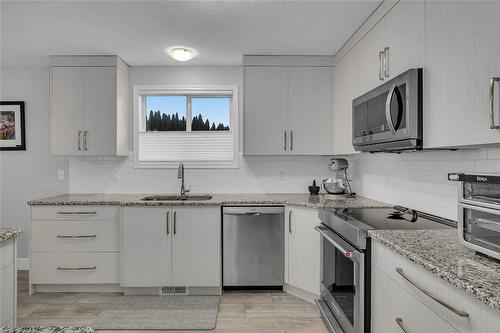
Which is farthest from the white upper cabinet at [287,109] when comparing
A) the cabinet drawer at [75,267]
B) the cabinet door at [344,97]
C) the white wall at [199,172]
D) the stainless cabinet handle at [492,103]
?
the stainless cabinet handle at [492,103]

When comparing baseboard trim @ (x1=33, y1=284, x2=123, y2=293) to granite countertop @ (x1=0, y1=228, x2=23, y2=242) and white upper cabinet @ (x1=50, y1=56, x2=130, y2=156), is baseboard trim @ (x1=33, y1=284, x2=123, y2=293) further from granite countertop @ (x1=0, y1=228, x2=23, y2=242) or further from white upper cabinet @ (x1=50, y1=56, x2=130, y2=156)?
granite countertop @ (x1=0, y1=228, x2=23, y2=242)

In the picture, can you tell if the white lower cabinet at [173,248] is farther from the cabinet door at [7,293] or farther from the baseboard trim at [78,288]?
the cabinet door at [7,293]

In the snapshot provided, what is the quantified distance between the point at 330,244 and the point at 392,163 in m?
0.96

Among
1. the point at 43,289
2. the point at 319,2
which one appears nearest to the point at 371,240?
the point at 319,2

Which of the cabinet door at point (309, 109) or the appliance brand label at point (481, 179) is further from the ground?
the cabinet door at point (309, 109)

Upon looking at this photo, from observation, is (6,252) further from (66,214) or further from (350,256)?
(350,256)

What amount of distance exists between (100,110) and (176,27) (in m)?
1.33

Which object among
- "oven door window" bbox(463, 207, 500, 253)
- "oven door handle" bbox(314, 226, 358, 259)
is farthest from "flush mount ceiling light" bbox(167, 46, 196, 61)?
"oven door window" bbox(463, 207, 500, 253)

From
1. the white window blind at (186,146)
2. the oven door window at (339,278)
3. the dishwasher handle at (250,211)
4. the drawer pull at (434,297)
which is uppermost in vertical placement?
the white window blind at (186,146)

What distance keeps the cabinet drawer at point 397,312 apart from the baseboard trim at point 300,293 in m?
1.21

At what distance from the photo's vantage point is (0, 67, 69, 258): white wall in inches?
151

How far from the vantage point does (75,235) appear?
3.17 metres

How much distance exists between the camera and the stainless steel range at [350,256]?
1.85 m

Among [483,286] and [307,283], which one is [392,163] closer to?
[307,283]
